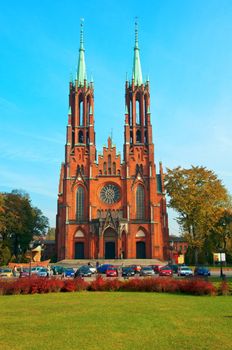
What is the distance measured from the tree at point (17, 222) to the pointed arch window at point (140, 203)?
69.0 ft

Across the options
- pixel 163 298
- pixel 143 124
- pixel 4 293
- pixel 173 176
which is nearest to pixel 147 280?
pixel 163 298

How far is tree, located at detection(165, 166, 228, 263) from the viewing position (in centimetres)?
5628

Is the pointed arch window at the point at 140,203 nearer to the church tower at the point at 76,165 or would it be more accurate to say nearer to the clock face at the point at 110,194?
the clock face at the point at 110,194

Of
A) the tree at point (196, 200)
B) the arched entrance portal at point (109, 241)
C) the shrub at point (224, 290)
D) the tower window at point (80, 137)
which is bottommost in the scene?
the shrub at point (224, 290)

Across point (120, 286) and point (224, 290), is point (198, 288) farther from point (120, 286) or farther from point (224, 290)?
point (120, 286)

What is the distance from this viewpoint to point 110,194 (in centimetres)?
6962

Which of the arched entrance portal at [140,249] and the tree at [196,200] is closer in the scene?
the tree at [196,200]

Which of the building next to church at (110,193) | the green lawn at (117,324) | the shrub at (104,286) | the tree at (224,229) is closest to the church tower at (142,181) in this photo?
the building next to church at (110,193)

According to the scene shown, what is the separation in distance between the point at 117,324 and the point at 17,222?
59.9 m

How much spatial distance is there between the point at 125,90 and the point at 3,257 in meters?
38.7

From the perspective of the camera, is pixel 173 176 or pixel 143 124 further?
pixel 143 124

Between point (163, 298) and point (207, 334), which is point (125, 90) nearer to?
point (163, 298)

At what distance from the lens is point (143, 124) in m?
73.2

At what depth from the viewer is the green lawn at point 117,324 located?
31.5ft
